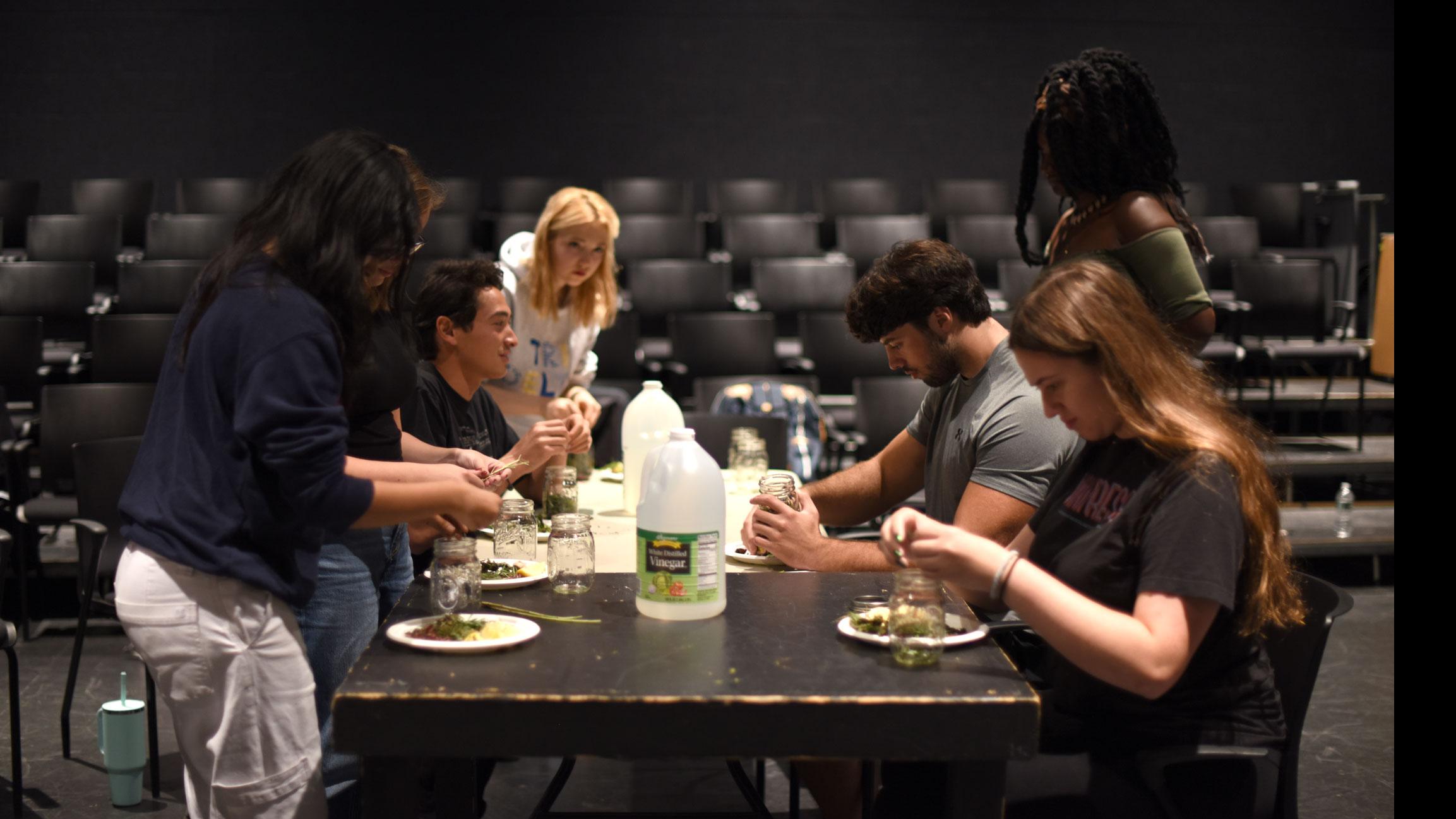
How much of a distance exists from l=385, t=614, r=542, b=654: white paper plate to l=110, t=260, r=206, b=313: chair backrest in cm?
463

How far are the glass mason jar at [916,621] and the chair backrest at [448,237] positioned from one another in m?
5.06

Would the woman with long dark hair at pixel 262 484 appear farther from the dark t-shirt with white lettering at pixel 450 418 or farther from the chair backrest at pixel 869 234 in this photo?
the chair backrest at pixel 869 234

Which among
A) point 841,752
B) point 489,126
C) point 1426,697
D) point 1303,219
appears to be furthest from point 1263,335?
point 841,752

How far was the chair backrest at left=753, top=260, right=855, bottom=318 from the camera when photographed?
614 cm

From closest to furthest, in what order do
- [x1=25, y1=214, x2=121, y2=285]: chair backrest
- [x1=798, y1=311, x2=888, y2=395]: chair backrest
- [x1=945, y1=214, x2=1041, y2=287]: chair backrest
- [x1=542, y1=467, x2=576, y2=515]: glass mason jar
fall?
1. [x1=542, y1=467, x2=576, y2=515]: glass mason jar
2. [x1=798, y1=311, x2=888, y2=395]: chair backrest
3. [x1=25, y1=214, x2=121, y2=285]: chair backrest
4. [x1=945, y1=214, x2=1041, y2=287]: chair backrest

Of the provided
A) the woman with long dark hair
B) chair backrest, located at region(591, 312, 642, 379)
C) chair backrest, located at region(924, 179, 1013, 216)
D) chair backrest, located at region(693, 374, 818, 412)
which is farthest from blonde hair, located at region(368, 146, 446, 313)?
chair backrest, located at region(924, 179, 1013, 216)

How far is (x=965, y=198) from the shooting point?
7.20 meters

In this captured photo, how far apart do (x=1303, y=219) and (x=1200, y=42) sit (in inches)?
54.6

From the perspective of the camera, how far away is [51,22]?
7.56 metres

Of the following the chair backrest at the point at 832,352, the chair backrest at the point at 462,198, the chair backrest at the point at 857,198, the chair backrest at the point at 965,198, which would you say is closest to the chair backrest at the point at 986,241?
the chair backrest at the point at 965,198

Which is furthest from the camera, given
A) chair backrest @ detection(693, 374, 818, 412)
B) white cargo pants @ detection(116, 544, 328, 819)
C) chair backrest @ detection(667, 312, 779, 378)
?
chair backrest @ detection(667, 312, 779, 378)

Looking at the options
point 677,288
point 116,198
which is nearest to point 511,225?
point 677,288

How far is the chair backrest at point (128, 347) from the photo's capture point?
16.1 ft

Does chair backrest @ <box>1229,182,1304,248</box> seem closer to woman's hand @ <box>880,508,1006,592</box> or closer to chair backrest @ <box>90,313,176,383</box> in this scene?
chair backrest @ <box>90,313,176,383</box>
